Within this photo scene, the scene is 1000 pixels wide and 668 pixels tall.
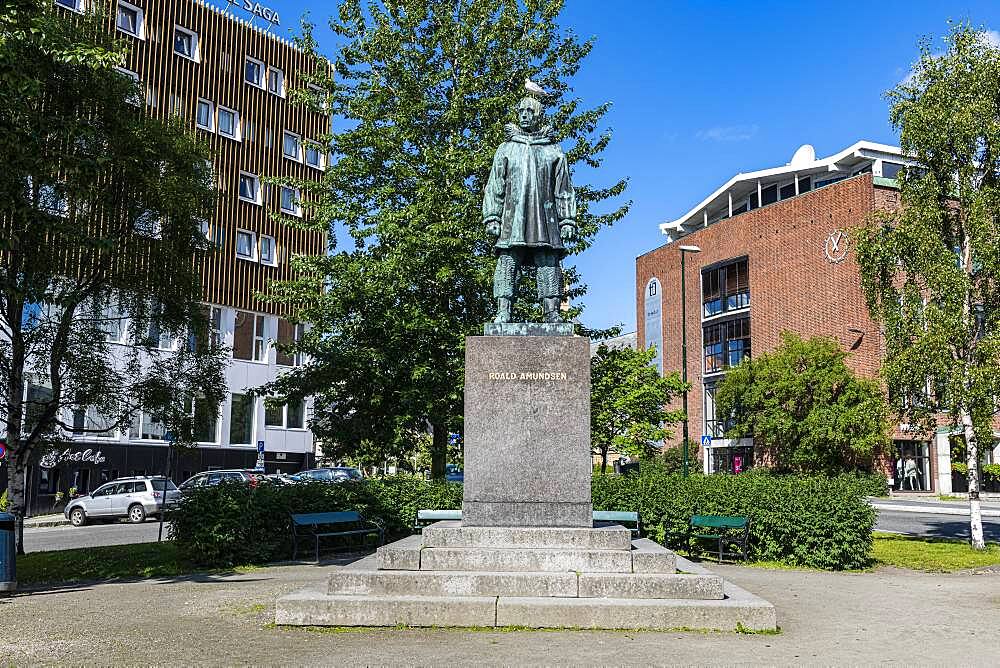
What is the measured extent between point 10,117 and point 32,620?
21.3ft

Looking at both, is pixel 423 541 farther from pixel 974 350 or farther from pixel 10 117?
pixel 974 350

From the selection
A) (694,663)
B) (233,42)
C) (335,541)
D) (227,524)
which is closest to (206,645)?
(694,663)

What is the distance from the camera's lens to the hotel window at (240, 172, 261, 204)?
136ft

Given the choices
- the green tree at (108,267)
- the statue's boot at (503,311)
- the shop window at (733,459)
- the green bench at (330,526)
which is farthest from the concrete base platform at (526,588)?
the shop window at (733,459)

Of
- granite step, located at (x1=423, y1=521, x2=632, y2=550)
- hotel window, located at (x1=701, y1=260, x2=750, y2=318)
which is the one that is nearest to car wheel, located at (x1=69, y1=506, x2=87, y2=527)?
granite step, located at (x1=423, y1=521, x2=632, y2=550)

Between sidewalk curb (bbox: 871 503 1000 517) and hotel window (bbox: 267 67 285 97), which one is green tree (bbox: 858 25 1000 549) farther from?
hotel window (bbox: 267 67 285 97)

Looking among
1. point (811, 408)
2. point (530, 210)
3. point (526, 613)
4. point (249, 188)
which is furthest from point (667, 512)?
→ point (249, 188)

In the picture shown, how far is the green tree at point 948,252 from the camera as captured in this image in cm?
1805

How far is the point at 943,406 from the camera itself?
18.5 meters

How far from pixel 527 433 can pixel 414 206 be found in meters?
9.44

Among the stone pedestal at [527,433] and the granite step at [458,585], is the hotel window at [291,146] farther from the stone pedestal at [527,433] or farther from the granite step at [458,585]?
the granite step at [458,585]

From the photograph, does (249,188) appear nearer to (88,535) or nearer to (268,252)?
(268,252)

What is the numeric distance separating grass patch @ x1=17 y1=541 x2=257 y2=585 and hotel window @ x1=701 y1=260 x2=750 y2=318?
46.0 metres

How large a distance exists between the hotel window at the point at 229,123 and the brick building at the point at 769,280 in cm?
2603
